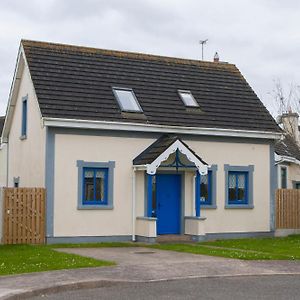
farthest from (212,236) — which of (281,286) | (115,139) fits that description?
(281,286)

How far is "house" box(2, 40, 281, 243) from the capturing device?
22.5m

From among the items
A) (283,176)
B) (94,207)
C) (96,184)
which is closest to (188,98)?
(96,184)

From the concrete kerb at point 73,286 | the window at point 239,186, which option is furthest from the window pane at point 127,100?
the concrete kerb at point 73,286

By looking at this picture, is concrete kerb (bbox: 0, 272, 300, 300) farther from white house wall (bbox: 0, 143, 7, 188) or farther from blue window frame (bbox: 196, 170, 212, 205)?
white house wall (bbox: 0, 143, 7, 188)

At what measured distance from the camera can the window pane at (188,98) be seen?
25.5 metres

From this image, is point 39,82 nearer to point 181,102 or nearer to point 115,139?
point 115,139

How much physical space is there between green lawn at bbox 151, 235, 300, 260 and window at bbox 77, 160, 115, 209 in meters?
2.48

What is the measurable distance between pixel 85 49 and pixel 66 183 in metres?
5.98

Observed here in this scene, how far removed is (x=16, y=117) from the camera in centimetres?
2656

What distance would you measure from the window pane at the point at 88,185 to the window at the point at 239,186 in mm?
5274

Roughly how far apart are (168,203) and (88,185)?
123 inches

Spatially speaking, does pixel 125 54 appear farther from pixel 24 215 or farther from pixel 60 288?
pixel 60 288

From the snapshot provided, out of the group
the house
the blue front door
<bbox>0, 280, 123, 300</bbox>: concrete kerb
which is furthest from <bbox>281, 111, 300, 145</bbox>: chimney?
<bbox>0, 280, 123, 300</bbox>: concrete kerb

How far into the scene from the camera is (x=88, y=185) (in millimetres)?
22953
